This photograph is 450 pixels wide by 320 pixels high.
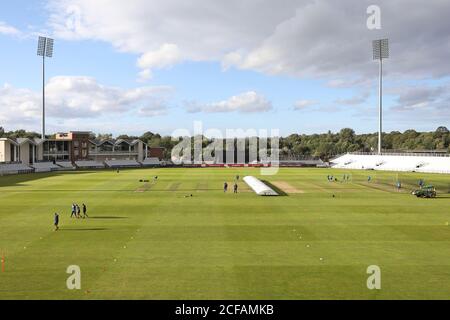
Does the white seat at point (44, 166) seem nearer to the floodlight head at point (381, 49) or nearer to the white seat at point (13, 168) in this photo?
the white seat at point (13, 168)

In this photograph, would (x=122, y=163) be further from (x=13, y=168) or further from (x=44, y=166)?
(x=13, y=168)

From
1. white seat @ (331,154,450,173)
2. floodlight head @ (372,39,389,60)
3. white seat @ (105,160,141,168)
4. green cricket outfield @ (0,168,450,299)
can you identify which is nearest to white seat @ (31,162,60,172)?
white seat @ (105,160,141,168)

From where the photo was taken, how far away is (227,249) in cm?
2709

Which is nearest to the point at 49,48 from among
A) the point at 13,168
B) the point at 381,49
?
the point at 13,168

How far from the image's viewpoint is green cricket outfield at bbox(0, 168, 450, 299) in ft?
64.7

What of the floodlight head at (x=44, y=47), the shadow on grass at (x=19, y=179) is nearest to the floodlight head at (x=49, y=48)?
the floodlight head at (x=44, y=47)

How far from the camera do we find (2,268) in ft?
74.5

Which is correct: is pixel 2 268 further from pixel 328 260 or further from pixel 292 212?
pixel 292 212

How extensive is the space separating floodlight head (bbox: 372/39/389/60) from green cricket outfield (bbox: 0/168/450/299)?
80.8 m

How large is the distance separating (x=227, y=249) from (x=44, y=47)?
119805mm

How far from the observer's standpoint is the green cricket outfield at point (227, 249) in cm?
1972

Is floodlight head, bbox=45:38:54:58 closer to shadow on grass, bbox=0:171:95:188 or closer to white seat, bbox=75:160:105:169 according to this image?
white seat, bbox=75:160:105:169
